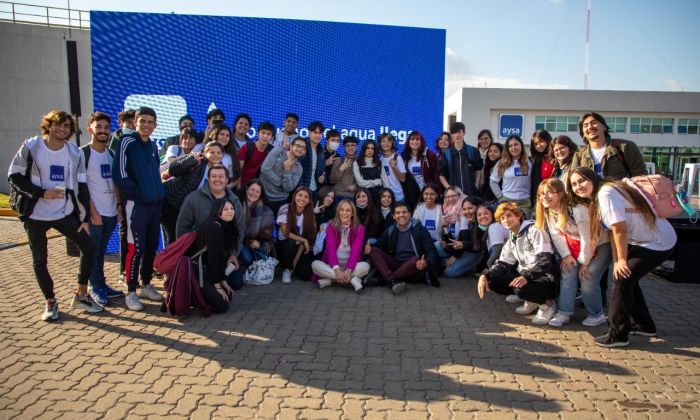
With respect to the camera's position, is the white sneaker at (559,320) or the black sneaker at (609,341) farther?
the white sneaker at (559,320)

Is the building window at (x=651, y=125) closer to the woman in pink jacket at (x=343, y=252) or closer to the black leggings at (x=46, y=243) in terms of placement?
the woman in pink jacket at (x=343, y=252)

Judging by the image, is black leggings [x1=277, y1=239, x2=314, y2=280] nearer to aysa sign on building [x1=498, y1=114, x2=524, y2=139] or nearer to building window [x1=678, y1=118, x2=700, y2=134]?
aysa sign on building [x1=498, y1=114, x2=524, y2=139]

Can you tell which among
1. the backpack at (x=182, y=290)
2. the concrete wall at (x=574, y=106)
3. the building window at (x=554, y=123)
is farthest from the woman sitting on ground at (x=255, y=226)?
the building window at (x=554, y=123)

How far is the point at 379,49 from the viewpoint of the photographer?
8.26 m

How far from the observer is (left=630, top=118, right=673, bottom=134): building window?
40.9 m

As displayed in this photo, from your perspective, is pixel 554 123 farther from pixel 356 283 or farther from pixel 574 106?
pixel 356 283

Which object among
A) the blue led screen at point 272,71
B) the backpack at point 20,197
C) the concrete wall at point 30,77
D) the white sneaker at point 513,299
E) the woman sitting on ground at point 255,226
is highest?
the concrete wall at point 30,77

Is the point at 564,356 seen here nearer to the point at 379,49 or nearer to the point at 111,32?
the point at 379,49

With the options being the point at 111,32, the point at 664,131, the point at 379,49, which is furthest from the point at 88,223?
the point at 664,131

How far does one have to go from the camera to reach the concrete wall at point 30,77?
19.7 m

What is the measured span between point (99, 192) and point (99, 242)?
1.67 ft

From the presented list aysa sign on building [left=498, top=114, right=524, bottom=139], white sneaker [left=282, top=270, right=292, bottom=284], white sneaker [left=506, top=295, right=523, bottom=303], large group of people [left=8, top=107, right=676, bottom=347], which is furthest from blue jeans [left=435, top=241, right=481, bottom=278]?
aysa sign on building [left=498, top=114, right=524, bottom=139]

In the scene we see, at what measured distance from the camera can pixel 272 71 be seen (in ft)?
26.4

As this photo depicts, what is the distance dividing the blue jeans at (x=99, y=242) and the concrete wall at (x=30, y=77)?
17831 millimetres
